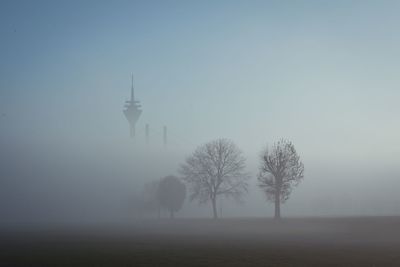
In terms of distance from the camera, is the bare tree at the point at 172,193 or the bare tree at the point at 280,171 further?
the bare tree at the point at 172,193

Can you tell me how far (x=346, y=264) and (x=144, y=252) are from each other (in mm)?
14382

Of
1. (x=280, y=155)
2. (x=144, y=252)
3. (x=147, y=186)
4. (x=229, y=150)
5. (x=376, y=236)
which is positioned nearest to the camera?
(x=144, y=252)

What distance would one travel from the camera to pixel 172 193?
438 feet

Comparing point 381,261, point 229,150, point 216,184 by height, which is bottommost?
point 381,261

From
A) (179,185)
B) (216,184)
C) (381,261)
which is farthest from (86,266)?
(179,185)

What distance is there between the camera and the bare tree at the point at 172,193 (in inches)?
5256

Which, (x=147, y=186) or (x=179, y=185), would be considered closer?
(x=179, y=185)

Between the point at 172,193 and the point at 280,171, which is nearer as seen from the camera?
the point at 280,171

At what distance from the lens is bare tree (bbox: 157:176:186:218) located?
13350 centimetres

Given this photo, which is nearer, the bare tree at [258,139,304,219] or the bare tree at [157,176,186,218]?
the bare tree at [258,139,304,219]

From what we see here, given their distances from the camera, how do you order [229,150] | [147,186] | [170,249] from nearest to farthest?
[170,249]
[229,150]
[147,186]

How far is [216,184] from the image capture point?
92.8 metres

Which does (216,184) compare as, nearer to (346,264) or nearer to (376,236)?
(376,236)

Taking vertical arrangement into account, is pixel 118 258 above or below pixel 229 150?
below
